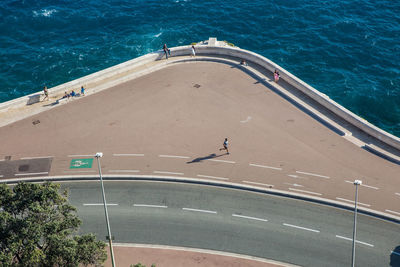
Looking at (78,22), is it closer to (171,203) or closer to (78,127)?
(78,127)

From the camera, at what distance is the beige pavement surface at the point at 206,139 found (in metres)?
46.8

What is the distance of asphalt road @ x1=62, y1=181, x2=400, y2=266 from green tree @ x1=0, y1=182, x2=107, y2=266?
767 cm

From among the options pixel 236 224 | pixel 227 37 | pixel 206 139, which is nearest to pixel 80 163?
pixel 206 139

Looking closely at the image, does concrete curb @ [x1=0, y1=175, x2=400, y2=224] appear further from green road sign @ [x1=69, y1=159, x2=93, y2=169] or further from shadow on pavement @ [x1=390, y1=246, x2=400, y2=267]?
shadow on pavement @ [x1=390, y1=246, x2=400, y2=267]

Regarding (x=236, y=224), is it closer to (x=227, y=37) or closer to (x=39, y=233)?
(x=39, y=233)

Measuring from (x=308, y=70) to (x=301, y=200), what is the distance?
31.5 metres

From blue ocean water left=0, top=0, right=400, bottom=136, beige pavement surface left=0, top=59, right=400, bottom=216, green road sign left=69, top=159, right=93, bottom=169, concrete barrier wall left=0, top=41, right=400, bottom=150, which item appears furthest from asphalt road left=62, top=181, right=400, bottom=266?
blue ocean water left=0, top=0, right=400, bottom=136

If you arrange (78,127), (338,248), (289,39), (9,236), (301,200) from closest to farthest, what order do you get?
1. (9,236)
2. (338,248)
3. (301,200)
4. (78,127)
5. (289,39)

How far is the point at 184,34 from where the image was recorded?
79.4 metres

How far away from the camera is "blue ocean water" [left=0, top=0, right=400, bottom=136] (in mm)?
68875

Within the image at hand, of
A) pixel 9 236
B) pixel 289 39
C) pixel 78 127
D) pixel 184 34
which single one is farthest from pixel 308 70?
pixel 9 236

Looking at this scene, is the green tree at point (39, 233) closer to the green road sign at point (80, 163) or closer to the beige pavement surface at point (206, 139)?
the green road sign at point (80, 163)

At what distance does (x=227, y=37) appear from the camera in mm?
78875

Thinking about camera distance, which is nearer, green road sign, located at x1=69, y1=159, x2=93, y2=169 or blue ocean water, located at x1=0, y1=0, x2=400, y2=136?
green road sign, located at x1=69, y1=159, x2=93, y2=169
